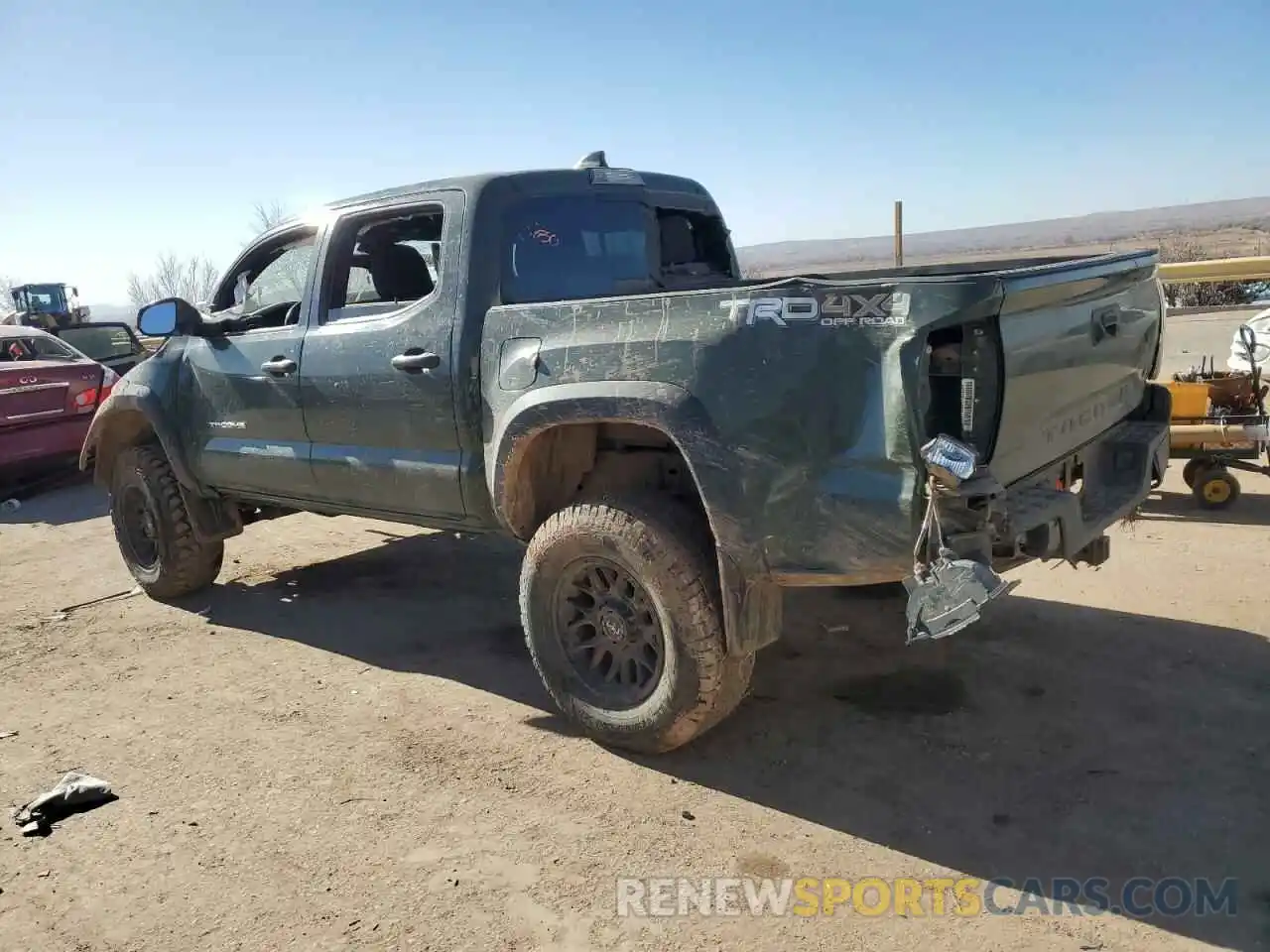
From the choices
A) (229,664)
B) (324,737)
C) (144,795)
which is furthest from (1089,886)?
(229,664)

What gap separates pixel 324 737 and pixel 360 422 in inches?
53.3

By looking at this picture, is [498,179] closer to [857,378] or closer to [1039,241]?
[857,378]

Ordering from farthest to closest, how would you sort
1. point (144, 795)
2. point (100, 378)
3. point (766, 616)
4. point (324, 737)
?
point (100, 378), point (324, 737), point (144, 795), point (766, 616)

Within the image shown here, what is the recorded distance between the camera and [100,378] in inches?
391

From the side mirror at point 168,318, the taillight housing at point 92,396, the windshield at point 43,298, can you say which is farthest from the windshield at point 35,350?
the windshield at point 43,298

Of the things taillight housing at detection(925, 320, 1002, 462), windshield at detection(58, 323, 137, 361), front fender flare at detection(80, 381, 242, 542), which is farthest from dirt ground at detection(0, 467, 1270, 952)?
windshield at detection(58, 323, 137, 361)

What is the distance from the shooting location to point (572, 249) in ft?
13.9

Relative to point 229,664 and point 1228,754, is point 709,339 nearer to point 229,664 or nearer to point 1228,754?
point 1228,754

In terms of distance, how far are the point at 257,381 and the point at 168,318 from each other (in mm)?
613

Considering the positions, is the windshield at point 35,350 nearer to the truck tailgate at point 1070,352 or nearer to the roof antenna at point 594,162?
the roof antenna at point 594,162

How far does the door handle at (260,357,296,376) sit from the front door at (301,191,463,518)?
0.11 metres

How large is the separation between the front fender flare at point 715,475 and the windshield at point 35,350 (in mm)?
9432

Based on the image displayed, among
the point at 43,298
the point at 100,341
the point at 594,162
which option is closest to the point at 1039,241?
the point at 43,298

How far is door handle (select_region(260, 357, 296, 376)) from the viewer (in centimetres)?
462
